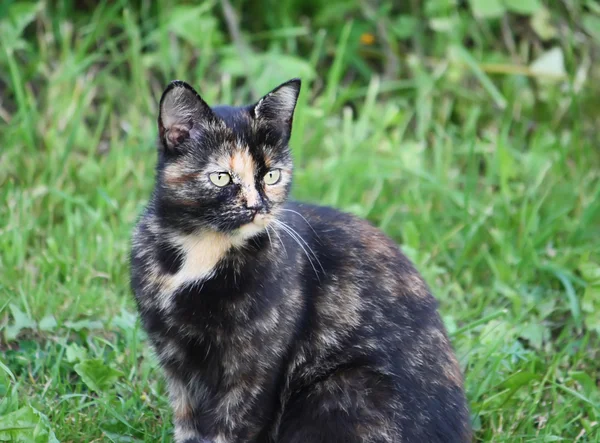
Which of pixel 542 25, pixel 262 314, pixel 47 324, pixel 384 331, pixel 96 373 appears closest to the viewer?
pixel 262 314

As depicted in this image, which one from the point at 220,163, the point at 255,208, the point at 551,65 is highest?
the point at 220,163

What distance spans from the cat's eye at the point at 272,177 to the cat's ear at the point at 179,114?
264 mm

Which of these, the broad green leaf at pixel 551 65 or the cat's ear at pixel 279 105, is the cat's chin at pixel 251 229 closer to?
the cat's ear at pixel 279 105

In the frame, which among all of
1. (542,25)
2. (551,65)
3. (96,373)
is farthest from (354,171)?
(96,373)

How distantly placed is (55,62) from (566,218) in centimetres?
321

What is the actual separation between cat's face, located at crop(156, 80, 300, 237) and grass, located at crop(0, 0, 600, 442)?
2.86 ft

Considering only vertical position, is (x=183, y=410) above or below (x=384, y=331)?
below

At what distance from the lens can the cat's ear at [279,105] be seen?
2936 mm

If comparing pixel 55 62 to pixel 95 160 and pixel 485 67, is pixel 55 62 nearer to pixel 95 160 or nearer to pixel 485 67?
pixel 95 160

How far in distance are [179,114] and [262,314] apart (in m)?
0.72

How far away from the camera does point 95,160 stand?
4895 mm

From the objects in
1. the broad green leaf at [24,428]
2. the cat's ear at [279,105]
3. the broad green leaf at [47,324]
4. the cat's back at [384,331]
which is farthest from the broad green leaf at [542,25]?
the broad green leaf at [24,428]

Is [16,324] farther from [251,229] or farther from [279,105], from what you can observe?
[279,105]

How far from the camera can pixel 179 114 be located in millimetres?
2822
